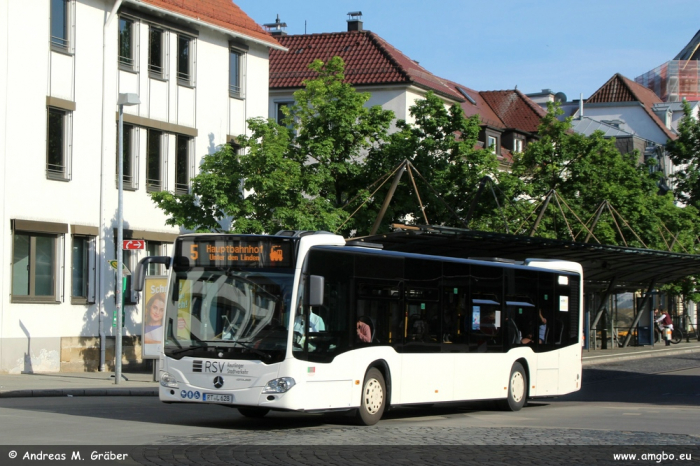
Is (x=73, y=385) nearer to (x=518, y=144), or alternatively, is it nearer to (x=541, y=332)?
(x=541, y=332)

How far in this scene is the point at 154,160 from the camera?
32.7m

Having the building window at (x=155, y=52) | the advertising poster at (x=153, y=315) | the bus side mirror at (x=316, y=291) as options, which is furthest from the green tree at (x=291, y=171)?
the bus side mirror at (x=316, y=291)

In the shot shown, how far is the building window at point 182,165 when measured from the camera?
110 feet

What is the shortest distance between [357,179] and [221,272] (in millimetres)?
17943

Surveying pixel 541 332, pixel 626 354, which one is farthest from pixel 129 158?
pixel 626 354

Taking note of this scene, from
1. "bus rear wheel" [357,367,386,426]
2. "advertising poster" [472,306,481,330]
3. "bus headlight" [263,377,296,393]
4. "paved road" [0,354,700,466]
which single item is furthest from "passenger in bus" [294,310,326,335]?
"advertising poster" [472,306,481,330]

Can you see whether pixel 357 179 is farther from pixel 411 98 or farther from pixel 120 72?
pixel 411 98

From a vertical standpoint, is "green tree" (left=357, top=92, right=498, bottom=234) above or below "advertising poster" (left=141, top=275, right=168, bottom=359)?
above

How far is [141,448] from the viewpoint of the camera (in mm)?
11344

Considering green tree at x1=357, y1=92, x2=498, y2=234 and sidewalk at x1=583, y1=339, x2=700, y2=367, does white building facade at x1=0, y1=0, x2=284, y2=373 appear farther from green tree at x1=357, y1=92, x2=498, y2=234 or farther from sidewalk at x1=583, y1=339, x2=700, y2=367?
sidewalk at x1=583, y1=339, x2=700, y2=367

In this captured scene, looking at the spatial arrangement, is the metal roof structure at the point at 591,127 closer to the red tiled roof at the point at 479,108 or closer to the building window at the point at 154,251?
the red tiled roof at the point at 479,108

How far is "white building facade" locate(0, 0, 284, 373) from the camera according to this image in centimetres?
2748

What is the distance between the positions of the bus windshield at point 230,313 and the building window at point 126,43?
18.0 m

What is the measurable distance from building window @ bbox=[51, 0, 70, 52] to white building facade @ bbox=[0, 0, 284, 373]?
1.1 inches
